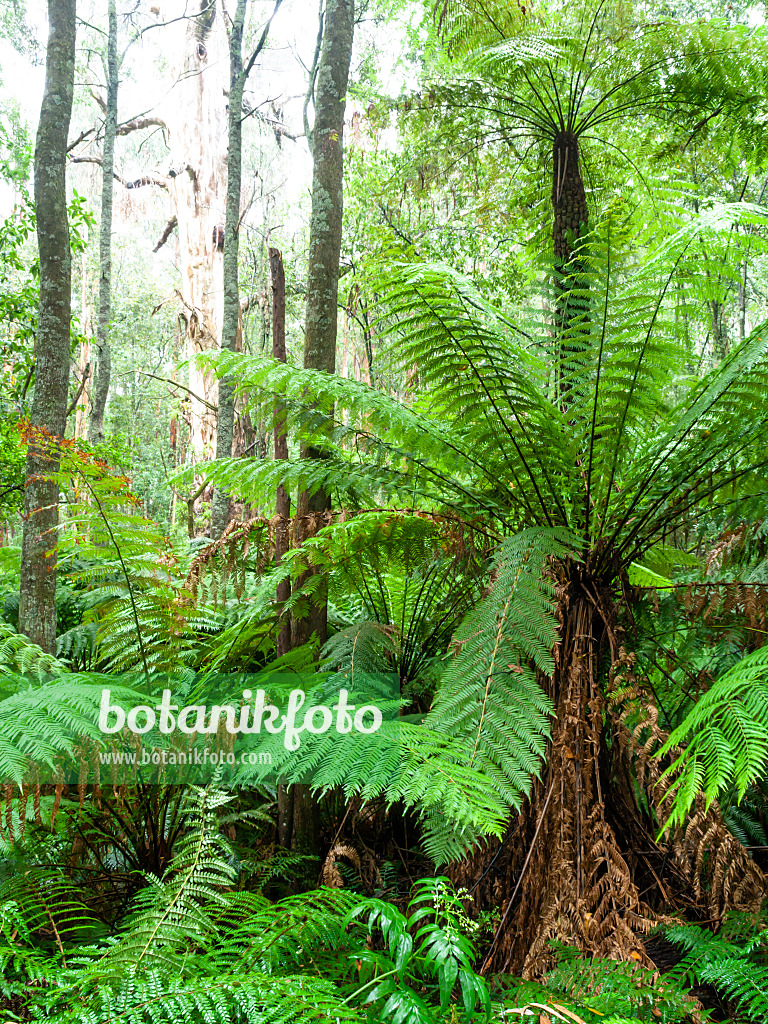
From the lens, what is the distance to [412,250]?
1.82m

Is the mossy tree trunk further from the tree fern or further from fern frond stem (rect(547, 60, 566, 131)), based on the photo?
the tree fern

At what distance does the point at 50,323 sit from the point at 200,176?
6302mm

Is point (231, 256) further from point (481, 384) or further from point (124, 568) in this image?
point (481, 384)

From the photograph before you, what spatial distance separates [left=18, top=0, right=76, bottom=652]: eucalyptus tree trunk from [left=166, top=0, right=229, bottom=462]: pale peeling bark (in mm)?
4620

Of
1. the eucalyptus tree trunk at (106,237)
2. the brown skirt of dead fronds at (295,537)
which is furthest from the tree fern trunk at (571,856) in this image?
the eucalyptus tree trunk at (106,237)

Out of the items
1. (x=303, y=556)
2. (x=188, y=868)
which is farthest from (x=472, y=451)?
(x=188, y=868)

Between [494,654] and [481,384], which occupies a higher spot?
[481,384]

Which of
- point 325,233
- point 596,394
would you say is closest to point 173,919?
point 596,394

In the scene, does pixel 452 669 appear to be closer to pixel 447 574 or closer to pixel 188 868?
pixel 447 574

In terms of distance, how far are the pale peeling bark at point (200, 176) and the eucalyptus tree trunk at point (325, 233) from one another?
19.0 feet

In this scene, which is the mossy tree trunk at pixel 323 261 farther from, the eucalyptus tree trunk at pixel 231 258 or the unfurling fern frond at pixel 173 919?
the eucalyptus tree trunk at pixel 231 258

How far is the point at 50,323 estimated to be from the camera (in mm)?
3068

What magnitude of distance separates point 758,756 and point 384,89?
696 centimetres

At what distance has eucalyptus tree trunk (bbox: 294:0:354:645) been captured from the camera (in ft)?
6.98
